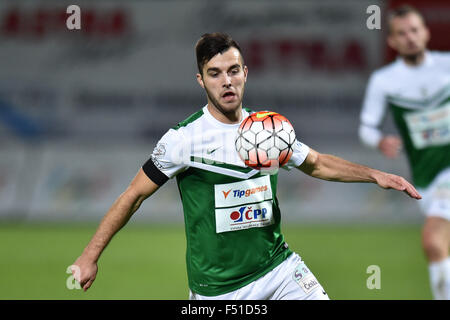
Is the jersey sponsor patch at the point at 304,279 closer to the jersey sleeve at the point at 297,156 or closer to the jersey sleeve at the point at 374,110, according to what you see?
the jersey sleeve at the point at 297,156

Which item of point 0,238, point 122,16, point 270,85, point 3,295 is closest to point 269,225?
point 3,295

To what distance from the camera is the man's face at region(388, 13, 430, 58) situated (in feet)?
21.1

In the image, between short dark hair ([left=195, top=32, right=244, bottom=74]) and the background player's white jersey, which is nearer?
short dark hair ([left=195, top=32, right=244, bottom=74])

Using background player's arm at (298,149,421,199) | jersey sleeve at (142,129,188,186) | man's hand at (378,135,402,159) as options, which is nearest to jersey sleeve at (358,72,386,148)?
man's hand at (378,135,402,159)

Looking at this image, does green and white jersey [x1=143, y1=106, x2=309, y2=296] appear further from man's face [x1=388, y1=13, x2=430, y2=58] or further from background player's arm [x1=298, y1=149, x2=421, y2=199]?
man's face [x1=388, y1=13, x2=430, y2=58]

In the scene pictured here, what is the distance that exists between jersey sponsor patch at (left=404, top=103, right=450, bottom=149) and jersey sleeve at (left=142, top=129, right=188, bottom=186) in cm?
311

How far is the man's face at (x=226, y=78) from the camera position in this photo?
166 inches

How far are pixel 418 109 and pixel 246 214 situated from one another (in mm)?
2990

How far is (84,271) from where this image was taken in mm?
4035

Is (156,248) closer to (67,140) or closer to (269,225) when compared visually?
(67,140)

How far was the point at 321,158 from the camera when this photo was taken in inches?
179

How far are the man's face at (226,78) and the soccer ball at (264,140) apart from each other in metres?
0.20

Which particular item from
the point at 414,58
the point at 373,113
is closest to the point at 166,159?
the point at 373,113

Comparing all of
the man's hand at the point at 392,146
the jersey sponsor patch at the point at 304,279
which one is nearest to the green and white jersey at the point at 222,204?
the jersey sponsor patch at the point at 304,279
